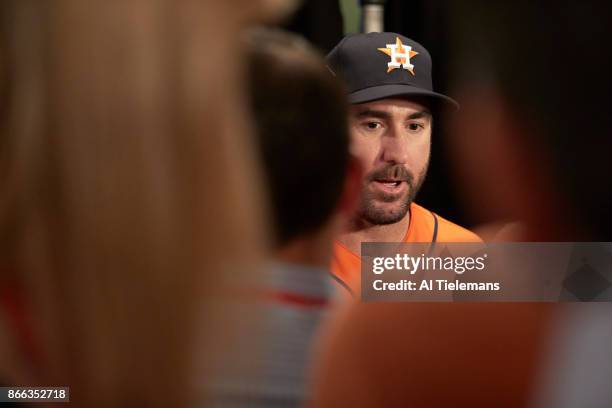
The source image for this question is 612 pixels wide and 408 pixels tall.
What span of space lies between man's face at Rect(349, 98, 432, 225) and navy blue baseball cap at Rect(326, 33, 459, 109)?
0.07 feet

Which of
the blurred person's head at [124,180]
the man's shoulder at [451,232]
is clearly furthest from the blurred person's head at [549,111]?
the man's shoulder at [451,232]

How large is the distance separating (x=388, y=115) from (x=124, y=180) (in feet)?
3.00

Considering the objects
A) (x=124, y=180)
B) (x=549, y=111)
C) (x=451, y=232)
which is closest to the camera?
(x=124, y=180)

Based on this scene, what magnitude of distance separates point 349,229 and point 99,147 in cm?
85

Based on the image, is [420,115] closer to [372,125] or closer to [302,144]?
[372,125]

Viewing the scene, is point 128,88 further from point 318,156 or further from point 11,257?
point 318,156

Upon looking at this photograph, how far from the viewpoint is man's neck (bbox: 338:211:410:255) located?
1.18 m

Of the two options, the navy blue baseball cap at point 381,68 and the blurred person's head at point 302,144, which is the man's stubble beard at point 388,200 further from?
the blurred person's head at point 302,144

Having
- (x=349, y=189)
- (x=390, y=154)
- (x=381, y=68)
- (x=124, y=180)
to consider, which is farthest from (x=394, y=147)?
(x=124, y=180)

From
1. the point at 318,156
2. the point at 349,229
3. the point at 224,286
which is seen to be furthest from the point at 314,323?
the point at 349,229

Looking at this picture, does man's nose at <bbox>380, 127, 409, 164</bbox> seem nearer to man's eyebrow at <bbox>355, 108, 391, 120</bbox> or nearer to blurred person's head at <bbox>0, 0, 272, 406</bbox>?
man's eyebrow at <bbox>355, 108, 391, 120</bbox>

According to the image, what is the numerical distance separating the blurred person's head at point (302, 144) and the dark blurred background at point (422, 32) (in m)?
0.35

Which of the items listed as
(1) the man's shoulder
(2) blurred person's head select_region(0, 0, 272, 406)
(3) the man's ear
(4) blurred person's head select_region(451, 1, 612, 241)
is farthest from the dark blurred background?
(2) blurred person's head select_region(0, 0, 272, 406)

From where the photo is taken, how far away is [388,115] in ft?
4.07
